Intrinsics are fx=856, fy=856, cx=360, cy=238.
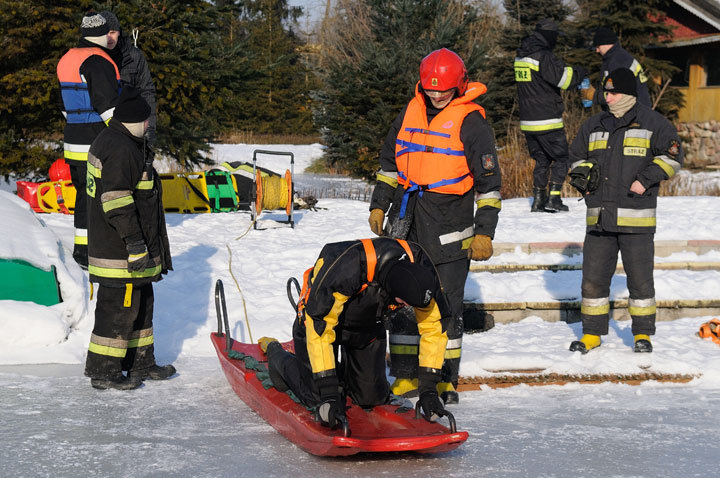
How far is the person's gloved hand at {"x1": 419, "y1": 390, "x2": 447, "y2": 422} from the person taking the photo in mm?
4469

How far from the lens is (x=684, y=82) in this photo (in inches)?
1058

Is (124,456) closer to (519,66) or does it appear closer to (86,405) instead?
(86,405)

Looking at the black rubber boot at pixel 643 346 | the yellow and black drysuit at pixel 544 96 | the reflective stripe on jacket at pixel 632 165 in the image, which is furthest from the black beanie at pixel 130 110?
the yellow and black drysuit at pixel 544 96

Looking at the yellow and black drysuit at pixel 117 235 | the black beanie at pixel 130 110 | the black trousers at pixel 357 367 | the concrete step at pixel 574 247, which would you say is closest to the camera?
the black trousers at pixel 357 367

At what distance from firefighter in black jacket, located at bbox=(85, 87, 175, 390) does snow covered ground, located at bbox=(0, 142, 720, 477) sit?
29cm

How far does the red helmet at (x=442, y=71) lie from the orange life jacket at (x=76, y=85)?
3.49 meters

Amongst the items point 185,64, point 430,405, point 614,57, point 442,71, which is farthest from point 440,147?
point 185,64

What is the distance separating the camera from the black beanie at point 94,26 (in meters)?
7.59

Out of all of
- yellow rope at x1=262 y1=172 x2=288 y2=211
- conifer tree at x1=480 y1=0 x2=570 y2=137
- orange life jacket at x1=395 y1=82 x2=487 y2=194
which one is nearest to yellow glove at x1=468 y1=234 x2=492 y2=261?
orange life jacket at x1=395 y1=82 x2=487 y2=194

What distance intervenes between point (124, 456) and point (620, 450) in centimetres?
262

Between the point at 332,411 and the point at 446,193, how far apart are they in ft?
6.29

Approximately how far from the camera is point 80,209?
7.75 meters

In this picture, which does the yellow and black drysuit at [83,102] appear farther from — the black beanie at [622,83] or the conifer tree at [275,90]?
the conifer tree at [275,90]

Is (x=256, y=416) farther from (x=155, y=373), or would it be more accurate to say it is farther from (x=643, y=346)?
(x=643, y=346)
